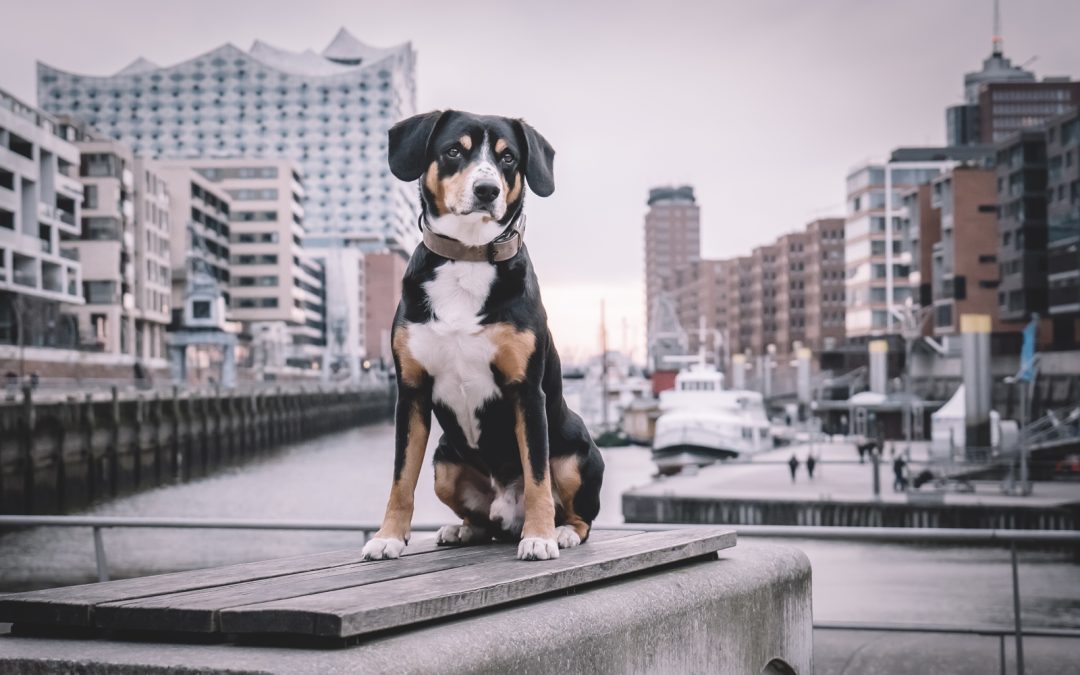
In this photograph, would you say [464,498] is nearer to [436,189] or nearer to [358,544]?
[436,189]

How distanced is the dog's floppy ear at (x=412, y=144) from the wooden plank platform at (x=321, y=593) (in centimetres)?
117

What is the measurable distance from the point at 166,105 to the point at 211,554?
16076 centimetres

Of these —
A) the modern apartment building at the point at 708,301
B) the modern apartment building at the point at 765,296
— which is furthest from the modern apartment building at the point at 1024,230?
the modern apartment building at the point at 708,301

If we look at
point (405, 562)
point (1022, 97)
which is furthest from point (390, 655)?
point (1022, 97)

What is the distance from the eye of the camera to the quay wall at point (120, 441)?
39062 millimetres

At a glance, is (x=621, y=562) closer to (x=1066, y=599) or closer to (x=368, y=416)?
(x=1066, y=599)

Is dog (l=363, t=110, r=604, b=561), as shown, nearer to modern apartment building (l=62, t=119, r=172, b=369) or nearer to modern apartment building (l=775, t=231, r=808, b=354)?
modern apartment building (l=62, t=119, r=172, b=369)

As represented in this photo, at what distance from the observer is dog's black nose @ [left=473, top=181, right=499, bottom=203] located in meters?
3.22

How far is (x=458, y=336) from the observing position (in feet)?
11.1

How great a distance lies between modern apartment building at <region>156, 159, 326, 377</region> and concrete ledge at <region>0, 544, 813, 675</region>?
105737 mm

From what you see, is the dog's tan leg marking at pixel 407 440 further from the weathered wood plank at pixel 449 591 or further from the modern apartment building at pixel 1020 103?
the modern apartment building at pixel 1020 103

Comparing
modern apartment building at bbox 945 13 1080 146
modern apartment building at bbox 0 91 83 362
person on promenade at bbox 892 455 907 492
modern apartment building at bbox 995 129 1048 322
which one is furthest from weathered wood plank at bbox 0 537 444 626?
modern apartment building at bbox 945 13 1080 146

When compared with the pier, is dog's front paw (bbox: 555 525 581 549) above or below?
above

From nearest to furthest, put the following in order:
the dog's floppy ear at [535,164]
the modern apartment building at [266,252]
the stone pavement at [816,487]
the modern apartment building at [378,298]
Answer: the dog's floppy ear at [535,164] < the stone pavement at [816,487] < the modern apartment building at [266,252] < the modern apartment building at [378,298]
